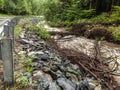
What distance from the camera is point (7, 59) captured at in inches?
157

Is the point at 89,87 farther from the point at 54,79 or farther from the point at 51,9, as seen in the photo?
the point at 51,9

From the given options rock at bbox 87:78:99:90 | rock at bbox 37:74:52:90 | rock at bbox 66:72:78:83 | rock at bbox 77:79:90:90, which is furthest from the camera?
rock at bbox 66:72:78:83

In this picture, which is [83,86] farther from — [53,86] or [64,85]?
[53,86]

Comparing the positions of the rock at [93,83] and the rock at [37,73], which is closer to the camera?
the rock at [37,73]

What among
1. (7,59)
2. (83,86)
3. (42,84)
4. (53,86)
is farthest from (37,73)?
(83,86)

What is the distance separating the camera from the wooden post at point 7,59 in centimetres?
392

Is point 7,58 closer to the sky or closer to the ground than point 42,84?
closer to the sky

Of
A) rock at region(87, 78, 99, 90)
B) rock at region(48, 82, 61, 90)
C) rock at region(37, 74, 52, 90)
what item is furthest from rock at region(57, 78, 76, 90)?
rock at region(87, 78, 99, 90)

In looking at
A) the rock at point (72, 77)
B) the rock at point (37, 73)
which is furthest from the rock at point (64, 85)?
the rock at point (72, 77)

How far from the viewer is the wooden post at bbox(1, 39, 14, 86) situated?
3925mm

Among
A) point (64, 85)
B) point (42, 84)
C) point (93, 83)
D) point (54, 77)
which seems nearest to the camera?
point (42, 84)

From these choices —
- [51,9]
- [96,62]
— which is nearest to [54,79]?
[96,62]

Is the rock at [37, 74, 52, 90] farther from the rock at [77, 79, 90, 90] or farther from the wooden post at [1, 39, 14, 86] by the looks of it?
the rock at [77, 79, 90, 90]

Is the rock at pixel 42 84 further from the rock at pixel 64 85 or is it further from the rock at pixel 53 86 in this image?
the rock at pixel 64 85
